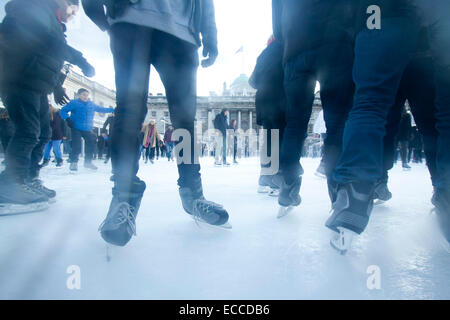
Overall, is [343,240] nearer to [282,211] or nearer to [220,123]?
[282,211]

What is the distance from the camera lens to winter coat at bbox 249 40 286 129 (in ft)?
7.27

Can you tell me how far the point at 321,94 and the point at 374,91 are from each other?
1.87 ft

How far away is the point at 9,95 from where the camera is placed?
4.59ft

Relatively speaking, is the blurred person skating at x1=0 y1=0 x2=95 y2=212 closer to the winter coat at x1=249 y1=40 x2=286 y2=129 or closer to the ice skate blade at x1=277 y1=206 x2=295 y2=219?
the ice skate blade at x1=277 y1=206 x2=295 y2=219

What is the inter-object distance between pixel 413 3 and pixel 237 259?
105 centimetres

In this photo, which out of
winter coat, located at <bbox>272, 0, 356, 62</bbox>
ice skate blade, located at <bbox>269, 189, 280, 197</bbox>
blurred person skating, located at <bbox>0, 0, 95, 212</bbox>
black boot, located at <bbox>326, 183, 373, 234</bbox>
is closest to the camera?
black boot, located at <bbox>326, 183, 373, 234</bbox>

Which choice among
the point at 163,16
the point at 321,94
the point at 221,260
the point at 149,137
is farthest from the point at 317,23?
the point at 149,137

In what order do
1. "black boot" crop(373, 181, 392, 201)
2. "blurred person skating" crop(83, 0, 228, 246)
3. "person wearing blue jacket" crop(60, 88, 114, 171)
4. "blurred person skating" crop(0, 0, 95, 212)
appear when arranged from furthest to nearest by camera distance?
"person wearing blue jacket" crop(60, 88, 114, 171) → "black boot" crop(373, 181, 392, 201) → "blurred person skating" crop(0, 0, 95, 212) → "blurred person skating" crop(83, 0, 228, 246)

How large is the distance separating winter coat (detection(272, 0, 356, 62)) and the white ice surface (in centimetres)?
98

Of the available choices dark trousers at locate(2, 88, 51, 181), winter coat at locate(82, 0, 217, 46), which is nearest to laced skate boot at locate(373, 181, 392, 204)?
winter coat at locate(82, 0, 217, 46)

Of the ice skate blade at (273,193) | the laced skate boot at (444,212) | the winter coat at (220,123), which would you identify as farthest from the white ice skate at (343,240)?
the winter coat at (220,123)

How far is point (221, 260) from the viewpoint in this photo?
725mm

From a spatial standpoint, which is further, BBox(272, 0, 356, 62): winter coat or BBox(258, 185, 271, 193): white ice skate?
BBox(258, 185, 271, 193): white ice skate
